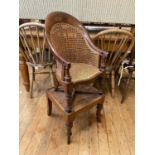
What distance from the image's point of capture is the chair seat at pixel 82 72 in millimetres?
2010

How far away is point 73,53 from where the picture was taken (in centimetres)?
241

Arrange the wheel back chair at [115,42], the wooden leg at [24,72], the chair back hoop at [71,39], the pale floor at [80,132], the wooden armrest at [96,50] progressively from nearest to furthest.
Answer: the pale floor at [80,132], the wooden armrest at [96,50], the chair back hoop at [71,39], the wheel back chair at [115,42], the wooden leg at [24,72]

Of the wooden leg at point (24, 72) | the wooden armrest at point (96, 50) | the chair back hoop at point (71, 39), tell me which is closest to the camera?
the wooden armrest at point (96, 50)

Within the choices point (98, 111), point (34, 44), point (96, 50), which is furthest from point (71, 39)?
point (98, 111)

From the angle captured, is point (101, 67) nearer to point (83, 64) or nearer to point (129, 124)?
point (83, 64)

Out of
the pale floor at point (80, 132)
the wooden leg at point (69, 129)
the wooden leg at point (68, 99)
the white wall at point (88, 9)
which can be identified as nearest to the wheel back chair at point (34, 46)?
the white wall at point (88, 9)

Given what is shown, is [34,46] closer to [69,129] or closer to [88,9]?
[88,9]

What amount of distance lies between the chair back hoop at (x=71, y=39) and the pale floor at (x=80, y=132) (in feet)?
2.07

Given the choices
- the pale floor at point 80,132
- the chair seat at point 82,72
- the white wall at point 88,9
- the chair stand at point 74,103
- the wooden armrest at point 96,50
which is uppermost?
the white wall at point 88,9

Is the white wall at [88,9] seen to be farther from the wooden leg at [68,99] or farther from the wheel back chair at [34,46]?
the wooden leg at [68,99]
